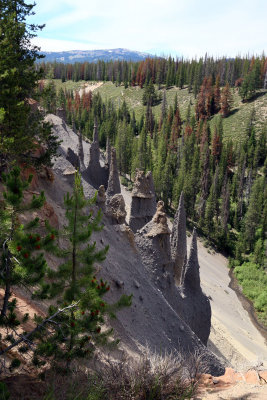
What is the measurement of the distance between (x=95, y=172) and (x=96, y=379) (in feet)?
90.1

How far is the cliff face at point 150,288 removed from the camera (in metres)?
12.3

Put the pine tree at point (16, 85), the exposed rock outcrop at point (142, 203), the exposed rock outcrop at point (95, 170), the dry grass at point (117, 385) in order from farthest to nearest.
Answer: the exposed rock outcrop at point (95, 170) < the exposed rock outcrop at point (142, 203) < the pine tree at point (16, 85) < the dry grass at point (117, 385)

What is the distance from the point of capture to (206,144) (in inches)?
2611

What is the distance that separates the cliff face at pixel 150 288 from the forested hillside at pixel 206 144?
8.06m

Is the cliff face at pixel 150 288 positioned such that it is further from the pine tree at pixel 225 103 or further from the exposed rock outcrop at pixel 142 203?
the pine tree at pixel 225 103

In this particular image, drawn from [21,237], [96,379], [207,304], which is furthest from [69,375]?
[207,304]

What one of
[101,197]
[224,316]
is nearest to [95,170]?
[101,197]

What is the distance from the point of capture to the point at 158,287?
1569 centimetres

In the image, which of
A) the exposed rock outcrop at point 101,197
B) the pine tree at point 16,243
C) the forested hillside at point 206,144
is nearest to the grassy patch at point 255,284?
the forested hillside at point 206,144

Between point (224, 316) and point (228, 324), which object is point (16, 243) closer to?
point (228, 324)

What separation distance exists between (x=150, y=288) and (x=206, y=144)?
2238 inches

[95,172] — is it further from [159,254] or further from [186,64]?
[186,64]

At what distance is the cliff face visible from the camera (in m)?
12.3

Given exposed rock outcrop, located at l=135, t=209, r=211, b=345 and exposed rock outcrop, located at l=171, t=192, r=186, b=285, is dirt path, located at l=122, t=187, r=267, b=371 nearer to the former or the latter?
exposed rock outcrop, located at l=135, t=209, r=211, b=345
